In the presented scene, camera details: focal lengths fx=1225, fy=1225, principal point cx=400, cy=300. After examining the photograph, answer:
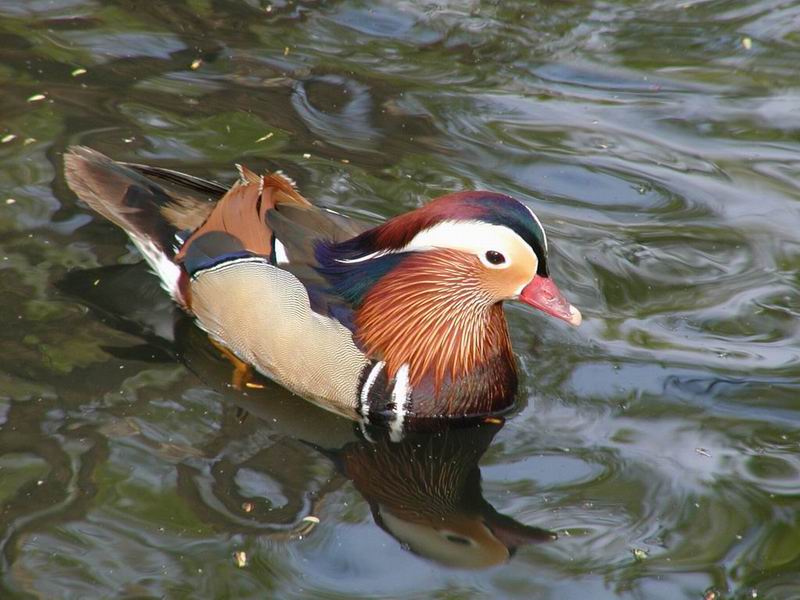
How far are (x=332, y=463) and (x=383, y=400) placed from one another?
44cm

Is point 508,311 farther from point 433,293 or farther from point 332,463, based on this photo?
point 332,463

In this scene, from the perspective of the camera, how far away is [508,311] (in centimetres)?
643

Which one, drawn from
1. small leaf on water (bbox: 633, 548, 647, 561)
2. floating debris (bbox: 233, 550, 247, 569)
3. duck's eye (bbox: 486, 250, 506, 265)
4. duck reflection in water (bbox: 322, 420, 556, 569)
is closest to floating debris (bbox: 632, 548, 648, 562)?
small leaf on water (bbox: 633, 548, 647, 561)

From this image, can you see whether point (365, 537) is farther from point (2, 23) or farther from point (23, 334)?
point (2, 23)

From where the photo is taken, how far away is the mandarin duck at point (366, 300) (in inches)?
218

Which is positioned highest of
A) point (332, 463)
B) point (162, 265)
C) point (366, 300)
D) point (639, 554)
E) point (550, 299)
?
point (550, 299)

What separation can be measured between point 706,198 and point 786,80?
1.67 m

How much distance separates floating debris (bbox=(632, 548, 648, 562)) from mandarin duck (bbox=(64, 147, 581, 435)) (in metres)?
1.12

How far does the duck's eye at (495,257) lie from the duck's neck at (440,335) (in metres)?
0.19

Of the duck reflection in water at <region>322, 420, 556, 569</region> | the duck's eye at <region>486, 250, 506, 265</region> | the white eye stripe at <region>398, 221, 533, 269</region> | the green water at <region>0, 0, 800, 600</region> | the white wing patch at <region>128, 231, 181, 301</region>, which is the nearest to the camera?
the green water at <region>0, 0, 800, 600</region>

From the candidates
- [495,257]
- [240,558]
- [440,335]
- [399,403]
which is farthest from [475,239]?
[240,558]

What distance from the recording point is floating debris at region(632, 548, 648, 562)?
4812 millimetres

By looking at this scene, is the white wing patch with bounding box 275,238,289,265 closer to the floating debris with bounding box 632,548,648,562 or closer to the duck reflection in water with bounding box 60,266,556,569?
the duck reflection in water with bounding box 60,266,556,569

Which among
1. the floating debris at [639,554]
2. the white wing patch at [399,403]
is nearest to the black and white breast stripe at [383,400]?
the white wing patch at [399,403]
